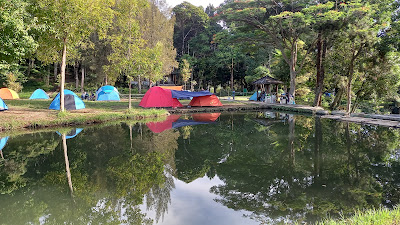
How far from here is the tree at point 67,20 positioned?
12227 millimetres

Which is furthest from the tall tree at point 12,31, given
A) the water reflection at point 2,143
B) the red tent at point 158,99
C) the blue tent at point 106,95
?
the blue tent at point 106,95

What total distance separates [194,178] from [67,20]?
35.0 ft

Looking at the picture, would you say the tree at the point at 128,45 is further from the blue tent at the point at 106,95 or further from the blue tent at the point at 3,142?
the blue tent at the point at 106,95

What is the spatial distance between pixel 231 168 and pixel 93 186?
3.32 m

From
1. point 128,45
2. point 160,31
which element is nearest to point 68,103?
point 128,45

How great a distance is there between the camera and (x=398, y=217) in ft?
11.2

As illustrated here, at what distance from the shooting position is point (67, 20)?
41.6 ft

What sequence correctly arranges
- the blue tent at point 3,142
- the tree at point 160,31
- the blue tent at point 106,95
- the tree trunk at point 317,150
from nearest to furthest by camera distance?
1. the tree trunk at point 317,150
2. the blue tent at point 3,142
3. the blue tent at point 106,95
4. the tree at point 160,31

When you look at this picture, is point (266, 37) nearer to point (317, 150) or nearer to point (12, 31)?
point (317, 150)

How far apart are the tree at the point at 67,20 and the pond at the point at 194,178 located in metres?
5.30

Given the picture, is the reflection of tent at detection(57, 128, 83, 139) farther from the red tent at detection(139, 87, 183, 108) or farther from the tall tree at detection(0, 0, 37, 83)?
the red tent at detection(139, 87, 183, 108)

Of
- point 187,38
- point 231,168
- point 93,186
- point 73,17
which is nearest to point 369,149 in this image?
point 231,168

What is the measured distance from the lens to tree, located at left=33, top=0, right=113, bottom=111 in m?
12.2

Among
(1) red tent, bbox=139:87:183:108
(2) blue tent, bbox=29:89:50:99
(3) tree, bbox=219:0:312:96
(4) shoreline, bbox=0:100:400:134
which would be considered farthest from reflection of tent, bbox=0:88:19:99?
(3) tree, bbox=219:0:312:96
